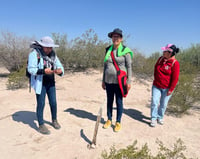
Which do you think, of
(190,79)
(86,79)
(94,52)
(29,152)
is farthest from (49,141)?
(94,52)

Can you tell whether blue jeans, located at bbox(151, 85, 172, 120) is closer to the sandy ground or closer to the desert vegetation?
the sandy ground

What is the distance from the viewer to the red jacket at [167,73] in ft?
11.3

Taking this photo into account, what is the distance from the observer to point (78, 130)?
358 cm

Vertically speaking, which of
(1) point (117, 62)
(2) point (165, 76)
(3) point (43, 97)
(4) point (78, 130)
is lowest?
(4) point (78, 130)

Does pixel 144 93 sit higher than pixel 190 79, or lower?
lower

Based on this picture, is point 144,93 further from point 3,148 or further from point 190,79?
point 3,148

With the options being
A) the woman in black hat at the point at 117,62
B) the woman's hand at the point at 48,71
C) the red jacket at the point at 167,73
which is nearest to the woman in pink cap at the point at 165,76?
the red jacket at the point at 167,73

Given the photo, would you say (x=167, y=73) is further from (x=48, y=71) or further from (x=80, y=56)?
(x=80, y=56)

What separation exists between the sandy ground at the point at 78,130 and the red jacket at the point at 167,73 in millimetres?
946

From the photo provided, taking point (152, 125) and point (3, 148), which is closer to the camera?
point (3, 148)

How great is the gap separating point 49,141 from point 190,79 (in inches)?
155

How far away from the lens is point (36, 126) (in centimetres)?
373

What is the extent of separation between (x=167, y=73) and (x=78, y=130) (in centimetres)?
206

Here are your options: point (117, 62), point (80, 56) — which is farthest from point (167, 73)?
point (80, 56)
